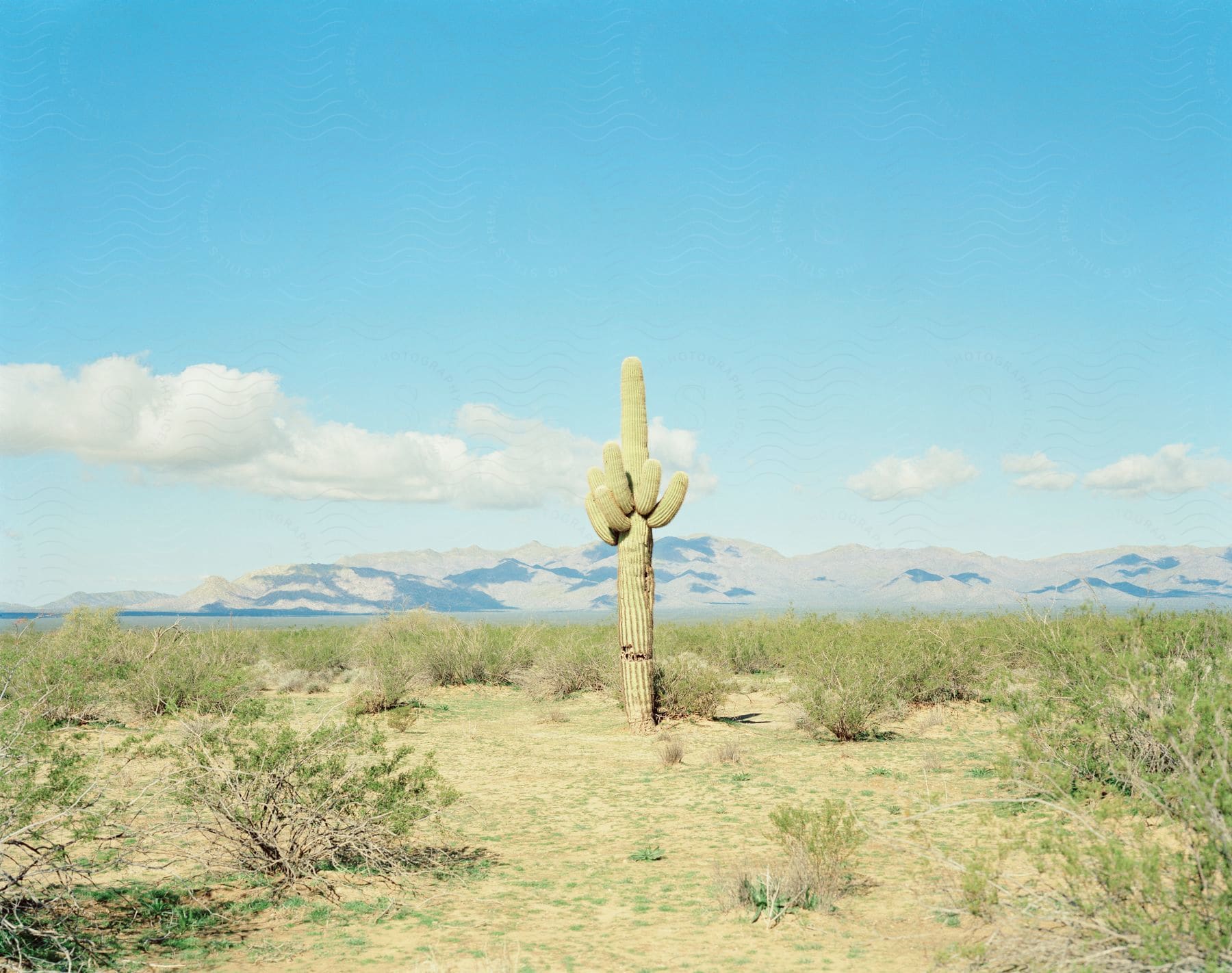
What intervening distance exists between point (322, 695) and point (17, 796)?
18159 millimetres

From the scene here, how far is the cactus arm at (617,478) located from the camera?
1706cm

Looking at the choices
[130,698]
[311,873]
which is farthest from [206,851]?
[130,698]

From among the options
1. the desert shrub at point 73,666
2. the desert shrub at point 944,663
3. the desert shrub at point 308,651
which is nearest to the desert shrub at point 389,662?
the desert shrub at point 308,651

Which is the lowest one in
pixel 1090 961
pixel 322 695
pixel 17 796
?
pixel 322 695

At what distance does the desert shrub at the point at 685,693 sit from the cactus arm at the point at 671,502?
3011mm

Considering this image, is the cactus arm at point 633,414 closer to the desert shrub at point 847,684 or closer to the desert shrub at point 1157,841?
the desert shrub at point 847,684

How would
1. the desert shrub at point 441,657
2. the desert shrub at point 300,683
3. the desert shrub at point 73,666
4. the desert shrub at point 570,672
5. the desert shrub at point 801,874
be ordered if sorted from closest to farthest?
the desert shrub at point 801,874 < the desert shrub at point 73,666 < the desert shrub at point 441,657 < the desert shrub at point 570,672 < the desert shrub at point 300,683

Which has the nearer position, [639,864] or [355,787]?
[355,787]

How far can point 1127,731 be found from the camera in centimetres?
866

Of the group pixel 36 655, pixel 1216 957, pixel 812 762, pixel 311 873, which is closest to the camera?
pixel 1216 957

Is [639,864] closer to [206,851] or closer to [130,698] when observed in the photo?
[206,851]

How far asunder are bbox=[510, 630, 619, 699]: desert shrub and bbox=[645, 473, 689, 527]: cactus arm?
225 inches

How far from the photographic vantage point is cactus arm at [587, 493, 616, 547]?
57.3 ft

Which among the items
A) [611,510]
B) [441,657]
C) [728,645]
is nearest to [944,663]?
[611,510]
